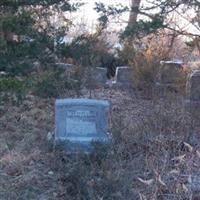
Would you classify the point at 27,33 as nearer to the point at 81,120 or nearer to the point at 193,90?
the point at 81,120

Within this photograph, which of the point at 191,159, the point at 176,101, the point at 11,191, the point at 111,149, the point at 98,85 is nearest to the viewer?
the point at 191,159

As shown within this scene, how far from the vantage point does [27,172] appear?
6.45 metres

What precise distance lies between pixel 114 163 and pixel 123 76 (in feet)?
27.8

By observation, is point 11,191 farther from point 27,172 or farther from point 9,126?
point 9,126

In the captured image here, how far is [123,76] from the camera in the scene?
48.7 ft

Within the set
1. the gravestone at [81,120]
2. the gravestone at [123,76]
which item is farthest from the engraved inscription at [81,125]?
the gravestone at [123,76]

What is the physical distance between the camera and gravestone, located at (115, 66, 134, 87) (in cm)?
1446

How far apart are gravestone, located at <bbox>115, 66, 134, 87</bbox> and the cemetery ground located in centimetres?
516

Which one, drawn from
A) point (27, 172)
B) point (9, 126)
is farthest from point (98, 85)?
point (27, 172)

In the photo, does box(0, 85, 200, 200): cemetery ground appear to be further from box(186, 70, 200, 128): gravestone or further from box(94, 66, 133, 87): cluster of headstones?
box(94, 66, 133, 87): cluster of headstones

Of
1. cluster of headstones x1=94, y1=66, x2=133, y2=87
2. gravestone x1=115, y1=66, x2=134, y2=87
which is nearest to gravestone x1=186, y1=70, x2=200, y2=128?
cluster of headstones x1=94, y1=66, x2=133, y2=87

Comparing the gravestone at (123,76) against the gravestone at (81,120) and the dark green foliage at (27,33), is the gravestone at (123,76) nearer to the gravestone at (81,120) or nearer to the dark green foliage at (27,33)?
the dark green foliage at (27,33)

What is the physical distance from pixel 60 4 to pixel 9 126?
201cm

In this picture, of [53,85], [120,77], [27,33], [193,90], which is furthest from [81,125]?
[120,77]
